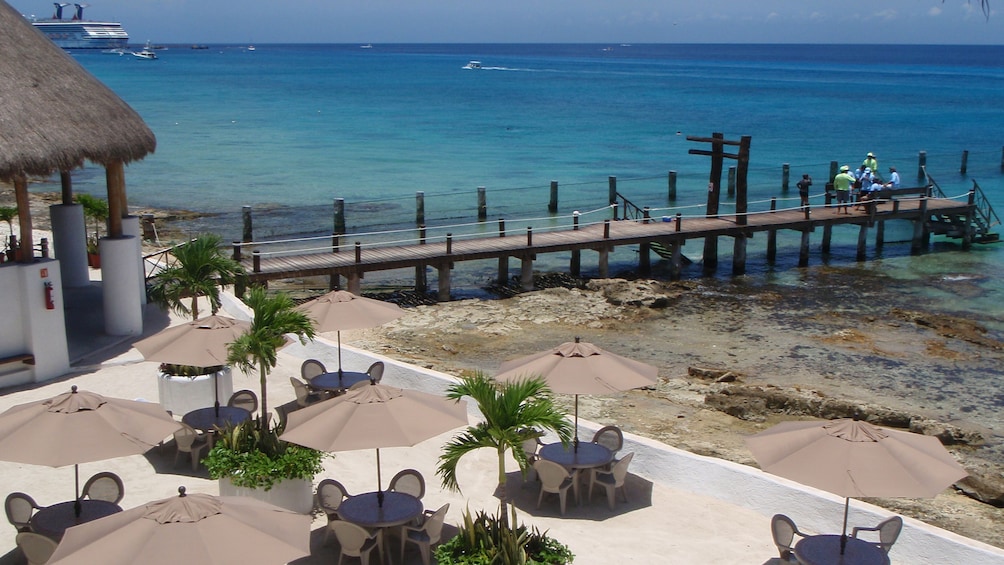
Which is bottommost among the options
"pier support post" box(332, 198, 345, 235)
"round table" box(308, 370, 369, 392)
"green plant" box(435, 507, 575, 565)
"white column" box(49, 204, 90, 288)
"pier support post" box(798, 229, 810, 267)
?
"pier support post" box(798, 229, 810, 267)

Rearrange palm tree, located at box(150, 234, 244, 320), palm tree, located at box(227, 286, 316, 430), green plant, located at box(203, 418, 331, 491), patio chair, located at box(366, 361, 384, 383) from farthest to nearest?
palm tree, located at box(150, 234, 244, 320)
patio chair, located at box(366, 361, 384, 383)
palm tree, located at box(227, 286, 316, 430)
green plant, located at box(203, 418, 331, 491)

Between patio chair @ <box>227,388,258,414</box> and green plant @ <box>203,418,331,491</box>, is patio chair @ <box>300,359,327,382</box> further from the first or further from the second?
green plant @ <box>203,418,331,491</box>

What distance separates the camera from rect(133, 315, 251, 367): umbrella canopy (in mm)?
11281

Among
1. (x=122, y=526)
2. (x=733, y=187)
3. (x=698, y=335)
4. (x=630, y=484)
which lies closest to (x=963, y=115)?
(x=733, y=187)

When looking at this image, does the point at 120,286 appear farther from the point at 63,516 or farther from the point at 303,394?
the point at 63,516

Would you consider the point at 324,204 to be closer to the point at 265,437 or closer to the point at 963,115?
the point at 265,437

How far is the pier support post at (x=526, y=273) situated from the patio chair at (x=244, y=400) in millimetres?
14042

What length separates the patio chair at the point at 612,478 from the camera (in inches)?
424

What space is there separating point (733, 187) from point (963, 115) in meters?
46.8

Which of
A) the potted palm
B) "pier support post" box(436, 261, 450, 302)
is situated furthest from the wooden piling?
the potted palm

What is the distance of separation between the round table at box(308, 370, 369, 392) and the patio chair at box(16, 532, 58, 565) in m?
5.35

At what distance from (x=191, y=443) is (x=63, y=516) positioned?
2.37 m

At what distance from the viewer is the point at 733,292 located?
26.3m

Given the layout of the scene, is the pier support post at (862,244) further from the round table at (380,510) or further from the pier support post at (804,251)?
the round table at (380,510)
